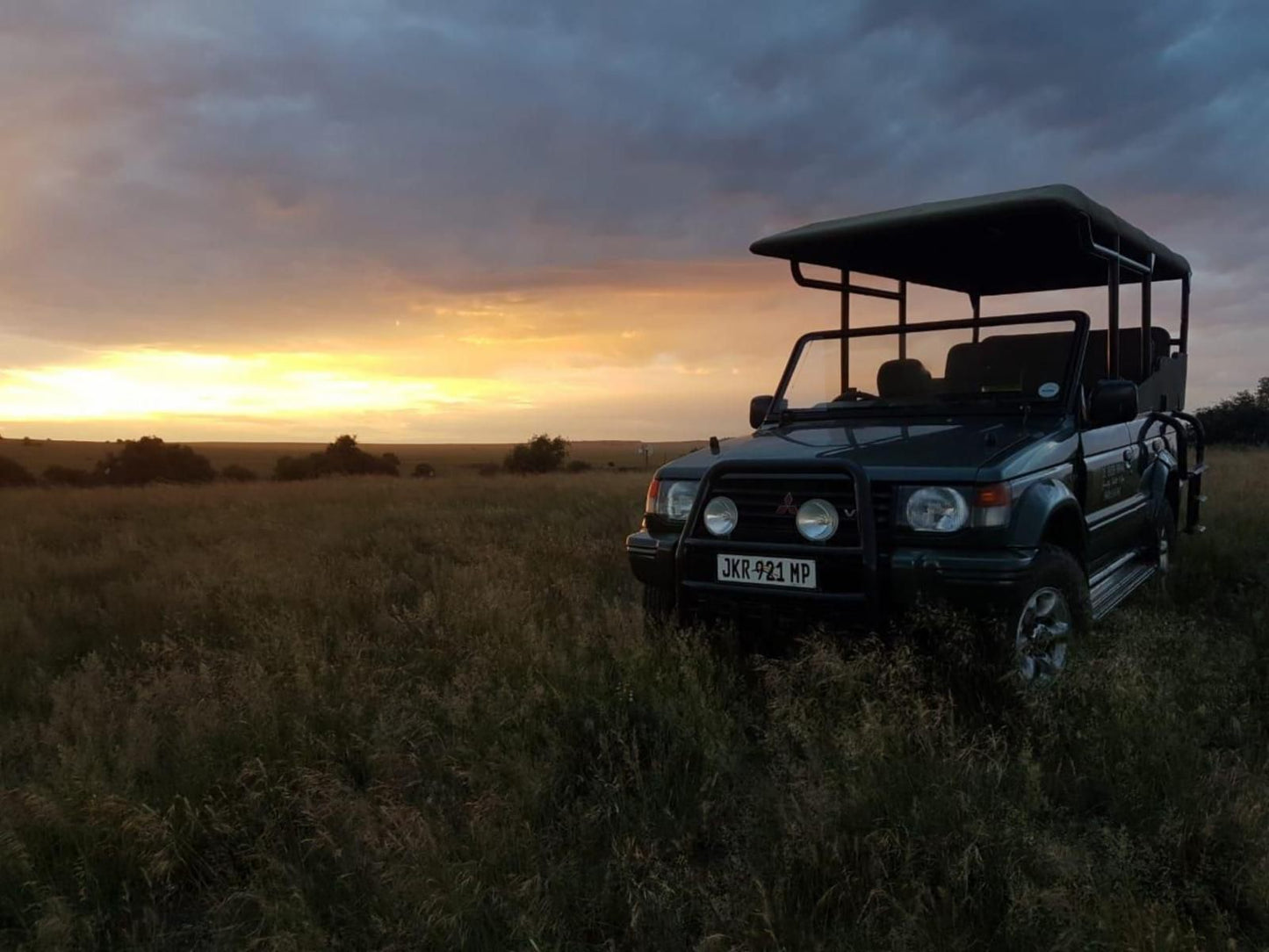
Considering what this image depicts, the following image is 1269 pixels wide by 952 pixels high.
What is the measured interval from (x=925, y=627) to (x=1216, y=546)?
4874 mm

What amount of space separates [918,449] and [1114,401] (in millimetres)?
1198

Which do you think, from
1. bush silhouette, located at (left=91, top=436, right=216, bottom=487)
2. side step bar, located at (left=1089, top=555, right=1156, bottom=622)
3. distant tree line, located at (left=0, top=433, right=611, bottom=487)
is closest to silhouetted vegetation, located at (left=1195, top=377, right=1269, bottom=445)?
distant tree line, located at (left=0, top=433, right=611, bottom=487)

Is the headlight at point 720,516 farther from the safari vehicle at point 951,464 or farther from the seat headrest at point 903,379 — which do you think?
the seat headrest at point 903,379

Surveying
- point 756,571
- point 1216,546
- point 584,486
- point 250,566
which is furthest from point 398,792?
point 584,486

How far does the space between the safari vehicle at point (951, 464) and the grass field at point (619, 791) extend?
285 mm

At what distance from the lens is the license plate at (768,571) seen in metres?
3.80

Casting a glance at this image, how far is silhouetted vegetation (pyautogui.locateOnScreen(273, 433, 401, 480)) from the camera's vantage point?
3697cm

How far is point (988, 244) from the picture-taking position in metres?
6.23

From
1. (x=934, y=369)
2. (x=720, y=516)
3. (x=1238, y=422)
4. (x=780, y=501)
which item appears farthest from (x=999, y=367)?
(x=1238, y=422)

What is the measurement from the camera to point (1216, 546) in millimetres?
7008

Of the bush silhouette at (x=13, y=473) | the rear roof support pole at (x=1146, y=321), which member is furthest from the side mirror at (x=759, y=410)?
the bush silhouette at (x=13, y=473)

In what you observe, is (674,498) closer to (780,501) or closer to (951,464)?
(780,501)

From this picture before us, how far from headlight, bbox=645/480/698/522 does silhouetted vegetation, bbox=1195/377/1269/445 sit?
102 feet

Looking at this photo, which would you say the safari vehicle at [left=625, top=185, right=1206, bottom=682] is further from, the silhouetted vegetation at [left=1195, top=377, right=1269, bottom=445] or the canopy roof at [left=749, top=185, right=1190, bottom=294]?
the silhouetted vegetation at [left=1195, top=377, right=1269, bottom=445]
